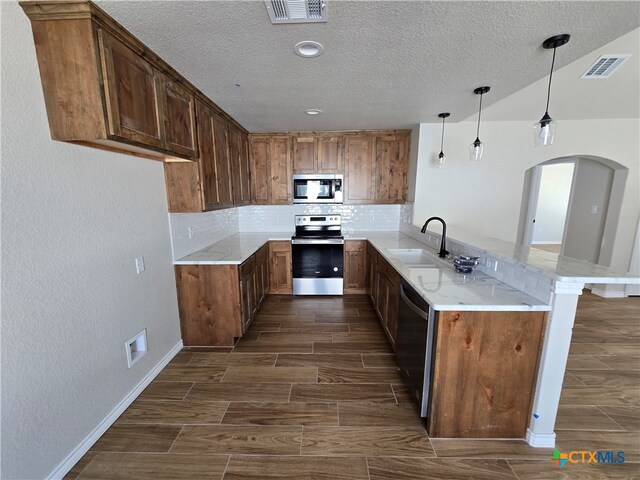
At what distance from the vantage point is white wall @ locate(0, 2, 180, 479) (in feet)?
3.96

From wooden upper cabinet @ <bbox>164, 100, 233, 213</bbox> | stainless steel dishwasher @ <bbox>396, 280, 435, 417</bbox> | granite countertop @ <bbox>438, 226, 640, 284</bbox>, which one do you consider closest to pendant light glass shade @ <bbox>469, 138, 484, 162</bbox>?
granite countertop @ <bbox>438, 226, 640, 284</bbox>

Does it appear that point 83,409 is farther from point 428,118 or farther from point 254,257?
point 428,118

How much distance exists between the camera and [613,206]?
12.5 feet

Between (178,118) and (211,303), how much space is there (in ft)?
5.62

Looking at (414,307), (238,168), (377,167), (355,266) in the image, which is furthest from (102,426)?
(377,167)

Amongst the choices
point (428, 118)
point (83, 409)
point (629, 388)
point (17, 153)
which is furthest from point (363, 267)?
point (17, 153)

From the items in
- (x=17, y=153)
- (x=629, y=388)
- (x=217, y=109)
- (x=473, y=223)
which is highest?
(x=217, y=109)

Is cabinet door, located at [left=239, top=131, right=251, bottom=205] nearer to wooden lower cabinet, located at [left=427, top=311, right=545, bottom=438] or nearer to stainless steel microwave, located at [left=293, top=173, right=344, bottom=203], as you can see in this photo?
stainless steel microwave, located at [left=293, top=173, right=344, bottom=203]

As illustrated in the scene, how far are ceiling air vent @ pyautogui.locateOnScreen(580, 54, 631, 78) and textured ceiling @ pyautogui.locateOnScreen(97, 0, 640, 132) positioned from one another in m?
1.14

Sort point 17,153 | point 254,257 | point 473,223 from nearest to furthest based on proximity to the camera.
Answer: point 17,153 → point 254,257 → point 473,223

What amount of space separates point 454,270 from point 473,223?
1.90 m

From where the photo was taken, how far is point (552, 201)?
308 inches

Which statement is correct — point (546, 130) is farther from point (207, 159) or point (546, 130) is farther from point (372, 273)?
point (207, 159)

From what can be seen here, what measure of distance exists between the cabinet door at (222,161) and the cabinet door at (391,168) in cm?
216
